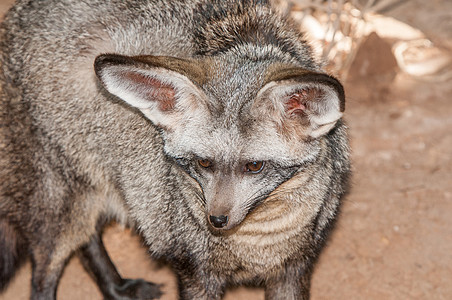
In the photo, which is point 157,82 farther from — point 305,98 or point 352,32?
point 352,32

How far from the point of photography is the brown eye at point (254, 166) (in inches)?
140

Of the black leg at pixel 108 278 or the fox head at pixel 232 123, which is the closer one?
the fox head at pixel 232 123

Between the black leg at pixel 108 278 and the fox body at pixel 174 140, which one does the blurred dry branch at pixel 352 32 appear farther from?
the black leg at pixel 108 278

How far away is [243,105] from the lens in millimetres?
3539

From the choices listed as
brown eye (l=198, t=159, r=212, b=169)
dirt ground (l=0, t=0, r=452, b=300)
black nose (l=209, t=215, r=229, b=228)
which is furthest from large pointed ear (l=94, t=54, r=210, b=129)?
dirt ground (l=0, t=0, r=452, b=300)

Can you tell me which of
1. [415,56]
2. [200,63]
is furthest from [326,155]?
[415,56]

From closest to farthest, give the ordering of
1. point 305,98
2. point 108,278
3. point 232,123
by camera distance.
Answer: point 305,98
point 232,123
point 108,278

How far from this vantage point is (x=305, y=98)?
11.3ft

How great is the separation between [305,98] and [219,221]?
2.73 feet

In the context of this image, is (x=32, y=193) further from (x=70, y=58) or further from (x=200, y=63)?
(x=200, y=63)

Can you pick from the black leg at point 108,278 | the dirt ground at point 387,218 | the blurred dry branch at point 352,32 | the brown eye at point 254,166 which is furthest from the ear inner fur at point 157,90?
the blurred dry branch at point 352,32

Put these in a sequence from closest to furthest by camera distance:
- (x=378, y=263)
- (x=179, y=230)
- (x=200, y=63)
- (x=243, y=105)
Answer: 1. (x=243, y=105)
2. (x=200, y=63)
3. (x=179, y=230)
4. (x=378, y=263)

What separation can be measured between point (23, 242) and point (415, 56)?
4.99 metres

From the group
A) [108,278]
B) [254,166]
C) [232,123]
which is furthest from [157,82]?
[108,278]
